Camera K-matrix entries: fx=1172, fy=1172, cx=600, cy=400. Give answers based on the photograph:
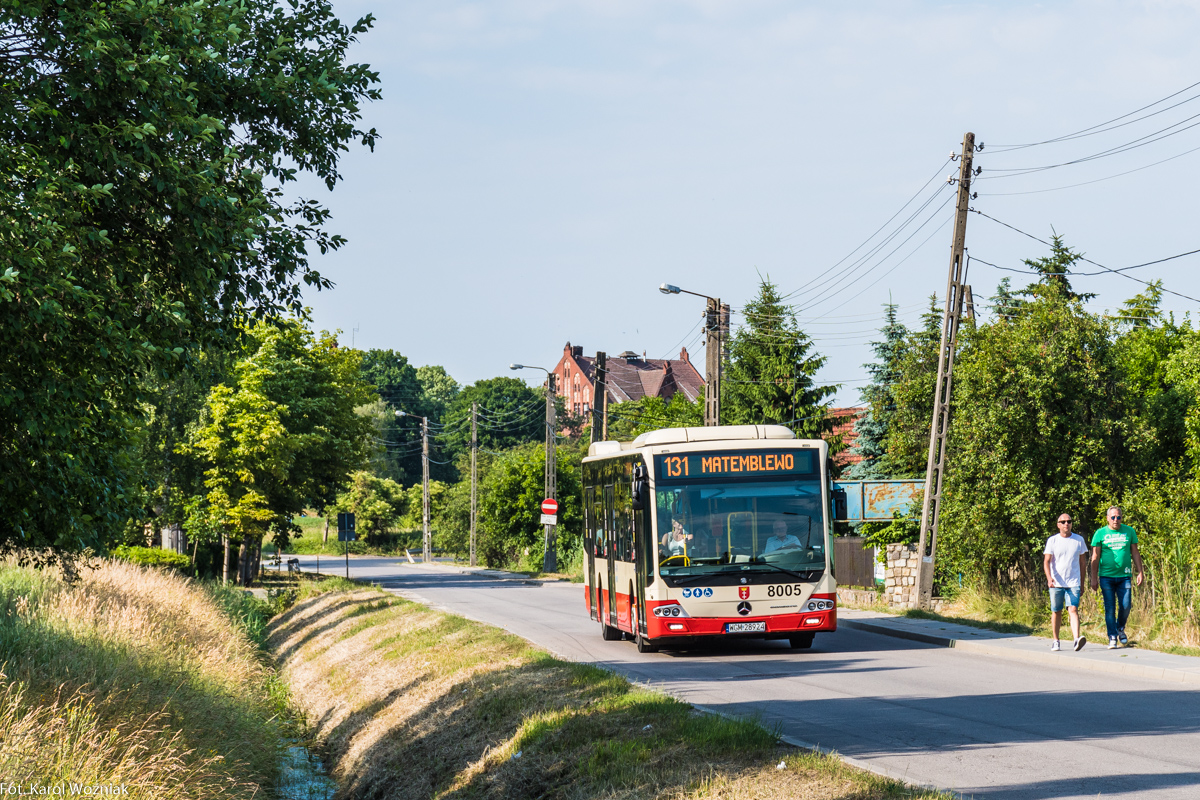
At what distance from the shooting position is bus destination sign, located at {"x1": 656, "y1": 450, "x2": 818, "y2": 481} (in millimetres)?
16359

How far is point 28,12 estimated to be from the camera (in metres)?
7.04

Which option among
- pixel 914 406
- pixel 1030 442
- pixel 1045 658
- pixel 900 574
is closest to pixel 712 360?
pixel 914 406

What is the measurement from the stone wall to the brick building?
2966 inches

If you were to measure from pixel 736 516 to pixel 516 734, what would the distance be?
6121mm

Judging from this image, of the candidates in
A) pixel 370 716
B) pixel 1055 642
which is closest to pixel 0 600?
pixel 370 716

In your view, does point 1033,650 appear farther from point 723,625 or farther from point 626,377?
point 626,377

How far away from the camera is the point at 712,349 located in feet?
103

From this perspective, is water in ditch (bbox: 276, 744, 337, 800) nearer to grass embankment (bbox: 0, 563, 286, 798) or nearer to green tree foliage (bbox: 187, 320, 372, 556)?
grass embankment (bbox: 0, 563, 286, 798)

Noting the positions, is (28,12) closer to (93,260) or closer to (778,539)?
(93,260)

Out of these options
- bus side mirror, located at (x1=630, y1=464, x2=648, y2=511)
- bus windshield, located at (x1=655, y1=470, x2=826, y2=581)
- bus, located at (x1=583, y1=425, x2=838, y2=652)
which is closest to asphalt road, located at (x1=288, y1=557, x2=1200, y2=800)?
bus, located at (x1=583, y1=425, x2=838, y2=652)

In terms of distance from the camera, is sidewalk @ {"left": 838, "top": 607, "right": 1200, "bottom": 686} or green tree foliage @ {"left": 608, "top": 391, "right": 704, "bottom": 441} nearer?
sidewalk @ {"left": 838, "top": 607, "right": 1200, "bottom": 686}

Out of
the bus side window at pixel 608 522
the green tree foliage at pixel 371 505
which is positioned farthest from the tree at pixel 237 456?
the green tree foliage at pixel 371 505

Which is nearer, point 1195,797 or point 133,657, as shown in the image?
point 1195,797

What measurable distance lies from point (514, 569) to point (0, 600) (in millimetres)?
41442
